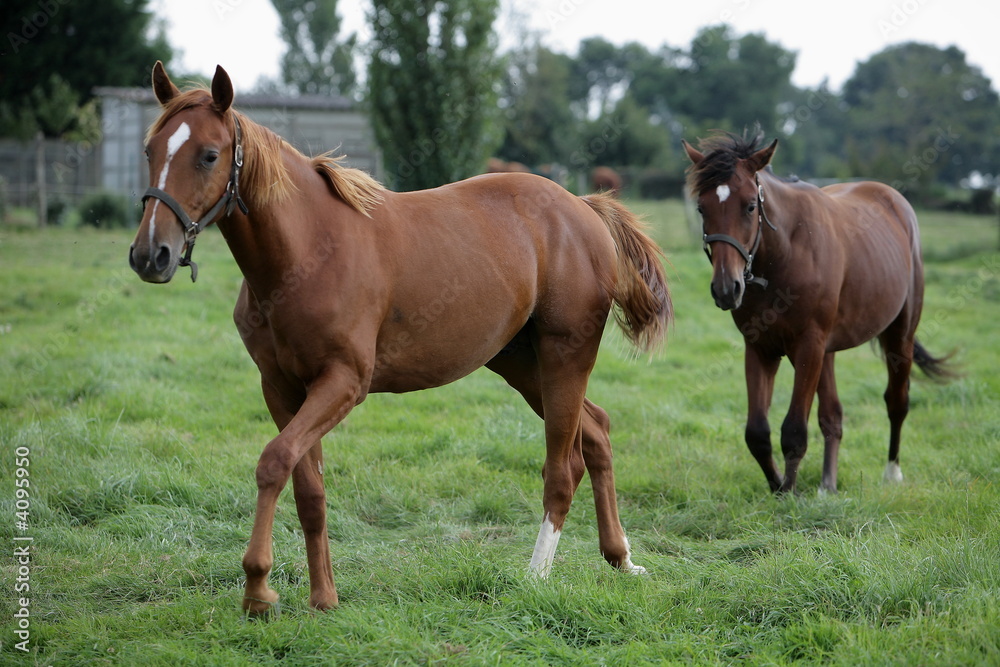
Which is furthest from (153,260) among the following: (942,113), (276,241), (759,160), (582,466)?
(942,113)

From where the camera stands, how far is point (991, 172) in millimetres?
51688

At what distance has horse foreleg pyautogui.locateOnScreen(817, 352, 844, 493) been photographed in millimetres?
5488

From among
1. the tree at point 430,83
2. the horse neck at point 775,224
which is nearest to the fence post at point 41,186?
the tree at point 430,83

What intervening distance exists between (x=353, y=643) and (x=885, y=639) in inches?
74.8

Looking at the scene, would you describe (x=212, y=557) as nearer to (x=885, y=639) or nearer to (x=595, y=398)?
(x=885, y=639)

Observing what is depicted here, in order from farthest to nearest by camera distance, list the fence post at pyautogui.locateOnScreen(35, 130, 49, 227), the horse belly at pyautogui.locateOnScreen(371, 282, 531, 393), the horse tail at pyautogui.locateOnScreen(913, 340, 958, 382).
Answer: the fence post at pyautogui.locateOnScreen(35, 130, 49, 227) < the horse tail at pyautogui.locateOnScreen(913, 340, 958, 382) < the horse belly at pyautogui.locateOnScreen(371, 282, 531, 393)

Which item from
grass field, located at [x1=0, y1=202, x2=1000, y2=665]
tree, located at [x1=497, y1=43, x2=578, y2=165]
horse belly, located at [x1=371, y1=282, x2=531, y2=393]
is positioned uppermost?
tree, located at [x1=497, y1=43, x2=578, y2=165]

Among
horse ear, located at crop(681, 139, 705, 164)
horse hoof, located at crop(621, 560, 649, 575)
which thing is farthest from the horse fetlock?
horse ear, located at crop(681, 139, 705, 164)

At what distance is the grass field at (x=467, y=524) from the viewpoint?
3008mm

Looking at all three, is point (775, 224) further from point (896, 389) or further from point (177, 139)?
point (177, 139)

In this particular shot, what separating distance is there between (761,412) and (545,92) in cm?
3473

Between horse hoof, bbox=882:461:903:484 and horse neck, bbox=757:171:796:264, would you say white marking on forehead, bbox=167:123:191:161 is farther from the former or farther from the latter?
horse hoof, bbox=882:461:903:484

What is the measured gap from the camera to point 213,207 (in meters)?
2.99

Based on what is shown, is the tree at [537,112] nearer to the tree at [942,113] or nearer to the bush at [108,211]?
the tree at [942,113]
